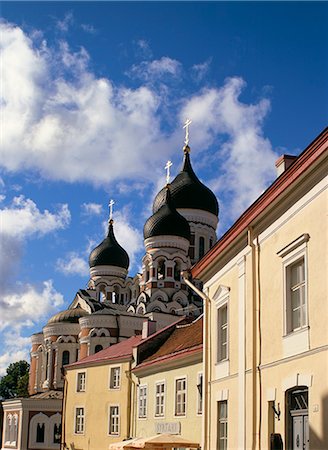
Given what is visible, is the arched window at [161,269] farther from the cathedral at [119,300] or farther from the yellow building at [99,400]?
the yellow building at [99,400]

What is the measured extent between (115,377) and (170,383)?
783cm

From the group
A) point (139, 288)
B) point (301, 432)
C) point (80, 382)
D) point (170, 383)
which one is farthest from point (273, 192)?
point (139, 288)

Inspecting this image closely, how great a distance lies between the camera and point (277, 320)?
13.5 m

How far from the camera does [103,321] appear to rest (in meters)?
55.2

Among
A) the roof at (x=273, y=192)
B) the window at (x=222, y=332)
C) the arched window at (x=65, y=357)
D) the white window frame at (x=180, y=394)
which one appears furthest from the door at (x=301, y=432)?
the arched window at (x=65, y=357)

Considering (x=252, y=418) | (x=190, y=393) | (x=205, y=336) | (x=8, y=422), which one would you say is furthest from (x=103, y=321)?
(x=252, y=418)

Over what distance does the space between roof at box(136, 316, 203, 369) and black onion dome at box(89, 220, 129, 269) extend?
108 feet

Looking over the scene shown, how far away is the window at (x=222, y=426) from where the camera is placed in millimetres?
16656

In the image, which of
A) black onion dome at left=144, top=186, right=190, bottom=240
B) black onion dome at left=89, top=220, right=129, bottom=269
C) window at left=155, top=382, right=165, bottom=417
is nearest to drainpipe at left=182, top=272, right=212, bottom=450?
window at left=155, top=382, right=165, bottom=417

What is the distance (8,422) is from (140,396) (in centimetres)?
2355

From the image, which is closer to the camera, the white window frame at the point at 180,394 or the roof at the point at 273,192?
the roof at the point at 273,192

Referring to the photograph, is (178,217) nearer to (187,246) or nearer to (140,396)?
(187,246)

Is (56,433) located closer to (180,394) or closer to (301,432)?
(180,394)

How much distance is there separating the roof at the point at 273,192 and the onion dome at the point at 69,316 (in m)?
41.9
